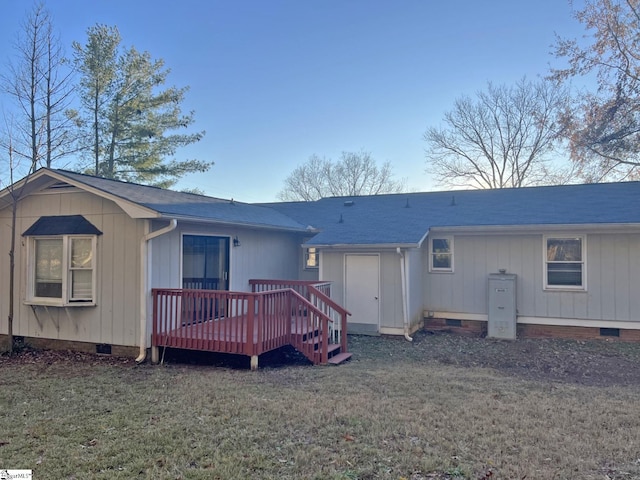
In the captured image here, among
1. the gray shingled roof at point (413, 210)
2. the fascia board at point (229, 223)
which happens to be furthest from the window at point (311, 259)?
the gray shingled roof at point (413, 210)

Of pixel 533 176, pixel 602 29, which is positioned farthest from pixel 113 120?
pixel 533 176

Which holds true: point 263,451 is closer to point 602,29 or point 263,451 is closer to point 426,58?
point 426,58

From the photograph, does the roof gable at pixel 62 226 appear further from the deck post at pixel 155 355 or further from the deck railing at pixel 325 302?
the deck railing at pixel 325 302

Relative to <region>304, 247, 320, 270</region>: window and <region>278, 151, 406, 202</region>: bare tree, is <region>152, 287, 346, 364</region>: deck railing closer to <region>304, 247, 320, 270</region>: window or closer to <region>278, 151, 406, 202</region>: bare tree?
<region>304, 247, 320, 270</region>: window

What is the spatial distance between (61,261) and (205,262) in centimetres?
257

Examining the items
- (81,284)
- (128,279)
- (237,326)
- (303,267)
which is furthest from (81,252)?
(303,267)

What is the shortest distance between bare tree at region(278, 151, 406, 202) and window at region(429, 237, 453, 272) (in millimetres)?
23036

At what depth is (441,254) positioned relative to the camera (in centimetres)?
1088

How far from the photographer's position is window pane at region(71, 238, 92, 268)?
792 centimetres

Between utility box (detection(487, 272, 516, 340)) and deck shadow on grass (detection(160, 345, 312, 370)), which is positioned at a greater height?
utility box (detection(487, 272, 516, 340))

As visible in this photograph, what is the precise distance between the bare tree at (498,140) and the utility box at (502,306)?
1595cm

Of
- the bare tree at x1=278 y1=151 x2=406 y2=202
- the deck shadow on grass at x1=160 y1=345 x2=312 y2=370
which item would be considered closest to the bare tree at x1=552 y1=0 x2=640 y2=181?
the deck shadow on grass at x1=160 y1=345 x2=312 y2=370

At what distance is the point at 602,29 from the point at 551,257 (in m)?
11.1

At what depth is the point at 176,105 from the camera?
2053cm
